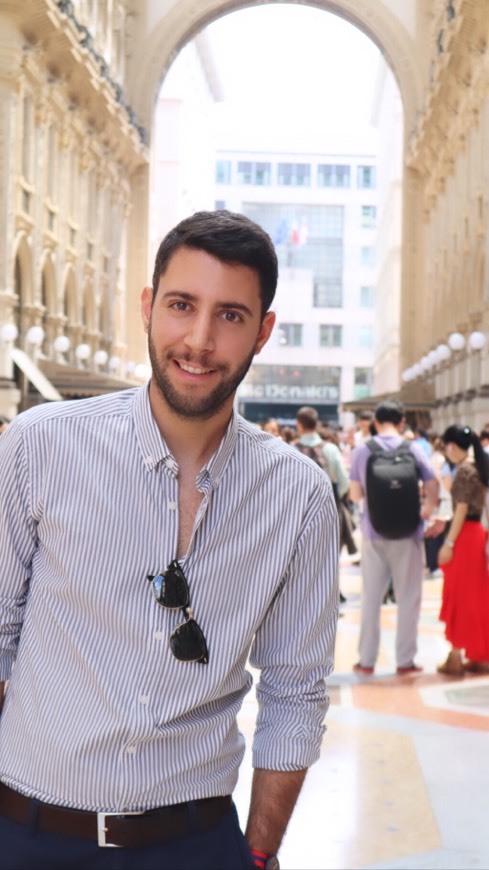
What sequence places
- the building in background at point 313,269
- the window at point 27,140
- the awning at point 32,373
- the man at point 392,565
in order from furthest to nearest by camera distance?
the building in background at point 313,269 < the window at point 27,140 < the awning at point 32,373 < the man at point 392,565

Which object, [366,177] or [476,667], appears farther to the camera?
[366,177]

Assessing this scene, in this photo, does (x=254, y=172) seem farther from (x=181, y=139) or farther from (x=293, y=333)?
(x=181, y=139)

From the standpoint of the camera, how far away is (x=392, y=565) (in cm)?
918

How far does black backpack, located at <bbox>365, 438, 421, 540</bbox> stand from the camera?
8891 millimetres

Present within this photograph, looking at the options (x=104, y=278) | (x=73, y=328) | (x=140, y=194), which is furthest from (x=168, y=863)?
(x=140, y=194)

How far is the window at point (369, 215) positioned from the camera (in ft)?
314

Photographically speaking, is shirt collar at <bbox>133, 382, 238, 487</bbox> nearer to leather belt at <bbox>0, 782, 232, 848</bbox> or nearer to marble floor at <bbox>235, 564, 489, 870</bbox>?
leather belt at <bbox>0, 782, 232, 848</bbox>

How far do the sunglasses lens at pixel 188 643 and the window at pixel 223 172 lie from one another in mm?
98142

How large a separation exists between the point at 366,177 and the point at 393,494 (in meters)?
92.0

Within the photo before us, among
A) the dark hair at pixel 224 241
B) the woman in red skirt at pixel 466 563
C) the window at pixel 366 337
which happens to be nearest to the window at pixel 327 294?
the window at pixel 366 337

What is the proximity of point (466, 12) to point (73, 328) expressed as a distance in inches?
505

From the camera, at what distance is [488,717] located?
7484mm

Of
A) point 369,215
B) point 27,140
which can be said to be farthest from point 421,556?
point 369,215

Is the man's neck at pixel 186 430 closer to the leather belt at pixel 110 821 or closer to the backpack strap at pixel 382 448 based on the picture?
the leather belt at pixel 110 821
